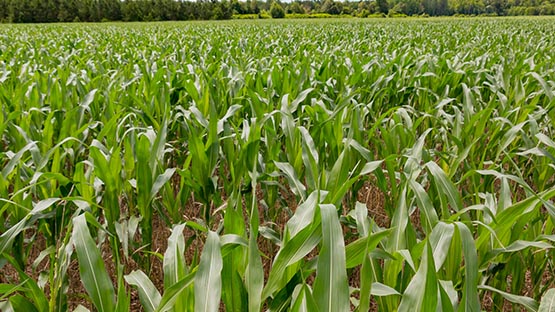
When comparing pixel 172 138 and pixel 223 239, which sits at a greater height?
pixel 223 239

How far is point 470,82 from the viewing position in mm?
4461

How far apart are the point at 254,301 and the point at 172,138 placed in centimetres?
256

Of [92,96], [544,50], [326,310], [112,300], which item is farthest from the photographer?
[544,50]

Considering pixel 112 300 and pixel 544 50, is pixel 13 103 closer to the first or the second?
pixel 112 300

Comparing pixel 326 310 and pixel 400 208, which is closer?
pixel 326 310

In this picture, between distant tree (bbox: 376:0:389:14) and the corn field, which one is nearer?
the corn field

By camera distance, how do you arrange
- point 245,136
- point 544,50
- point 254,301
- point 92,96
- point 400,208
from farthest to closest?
1. point 544,50
2. point 92,96
3. point 245,136
4. point 400,208
5. point 254,301

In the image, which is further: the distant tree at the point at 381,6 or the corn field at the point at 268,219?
the distant tree at the point at 381,6

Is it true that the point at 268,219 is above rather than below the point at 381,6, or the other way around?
below

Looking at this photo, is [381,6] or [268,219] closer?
[268,219]

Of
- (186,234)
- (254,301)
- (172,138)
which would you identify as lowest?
(186,234)

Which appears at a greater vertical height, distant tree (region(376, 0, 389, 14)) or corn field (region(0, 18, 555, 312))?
distant tree (region(376, 0, 389, 14))

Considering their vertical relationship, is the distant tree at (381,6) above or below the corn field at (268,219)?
above

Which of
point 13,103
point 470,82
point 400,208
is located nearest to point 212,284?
point 400,208
